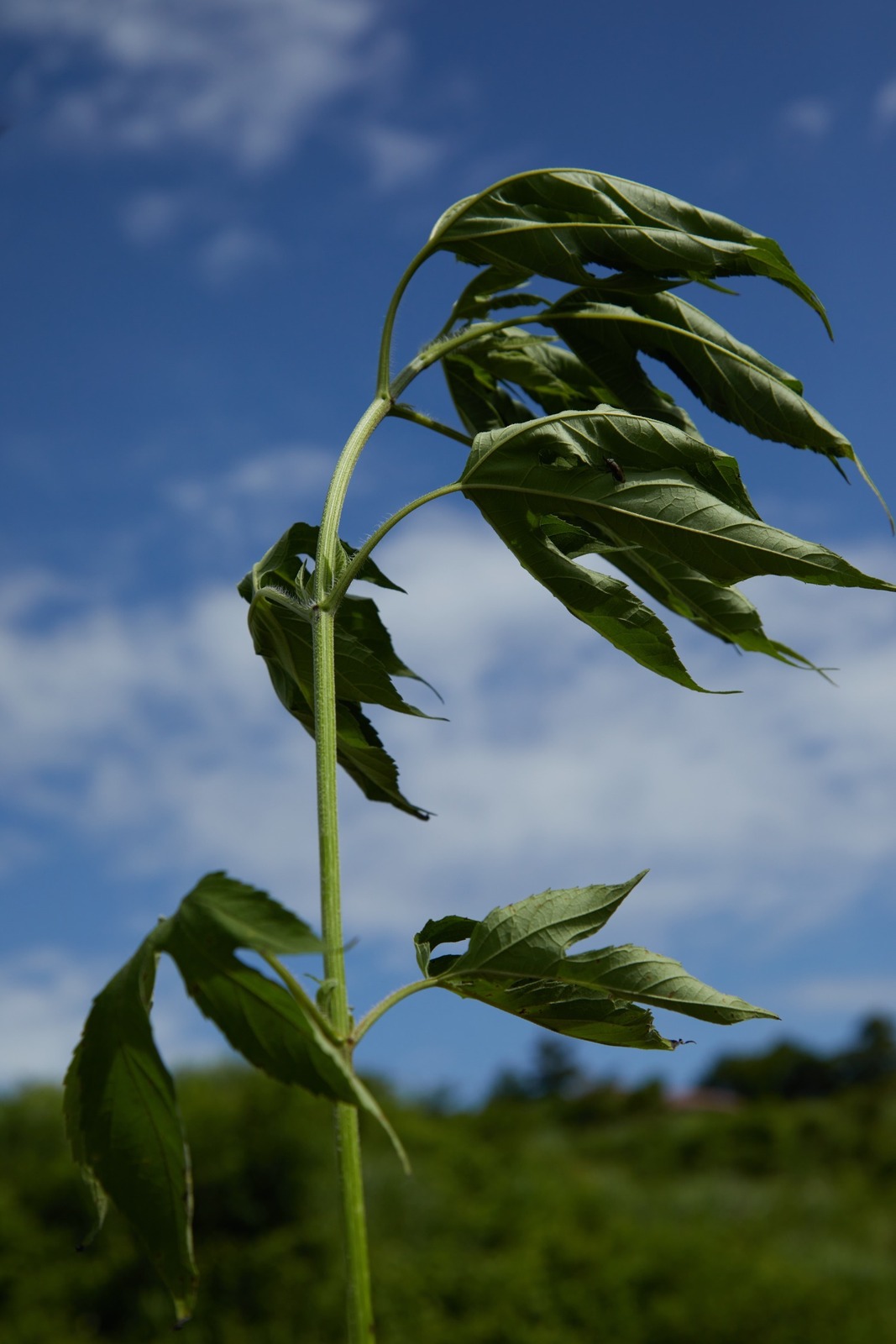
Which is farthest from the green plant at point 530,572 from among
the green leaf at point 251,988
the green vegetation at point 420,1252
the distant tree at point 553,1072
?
the distant tree at point 553,1072

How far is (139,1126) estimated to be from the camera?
27.4 inches

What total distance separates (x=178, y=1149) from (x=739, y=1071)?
3047 cm

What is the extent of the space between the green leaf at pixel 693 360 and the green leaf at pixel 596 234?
31 millimetres

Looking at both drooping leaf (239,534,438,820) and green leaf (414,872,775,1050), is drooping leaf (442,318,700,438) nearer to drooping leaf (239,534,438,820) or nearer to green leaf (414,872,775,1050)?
drooping leaf (239,534,438,820)

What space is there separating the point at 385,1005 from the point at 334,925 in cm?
8

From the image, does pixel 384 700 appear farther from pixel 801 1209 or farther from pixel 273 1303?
pixel 801 1209

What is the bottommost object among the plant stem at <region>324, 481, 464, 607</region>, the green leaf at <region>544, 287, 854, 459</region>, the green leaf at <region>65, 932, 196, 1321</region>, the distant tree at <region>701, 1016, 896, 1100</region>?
the distant tree at <region>701, 1016, 896, 1100</region>

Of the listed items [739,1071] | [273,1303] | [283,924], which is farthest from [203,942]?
[739,1071]

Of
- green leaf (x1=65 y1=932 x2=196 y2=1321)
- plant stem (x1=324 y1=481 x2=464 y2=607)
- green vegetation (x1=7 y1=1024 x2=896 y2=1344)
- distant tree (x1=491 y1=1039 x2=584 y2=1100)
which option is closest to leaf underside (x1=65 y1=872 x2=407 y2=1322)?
green leaf (x1=65 y1=932 x2=196 y2=1321)

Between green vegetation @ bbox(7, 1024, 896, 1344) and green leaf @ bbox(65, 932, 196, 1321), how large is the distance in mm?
6643

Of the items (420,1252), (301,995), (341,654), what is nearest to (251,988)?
(301,995)

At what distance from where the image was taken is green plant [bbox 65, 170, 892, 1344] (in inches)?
26.9

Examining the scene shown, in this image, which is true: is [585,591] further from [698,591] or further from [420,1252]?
[420,1252]

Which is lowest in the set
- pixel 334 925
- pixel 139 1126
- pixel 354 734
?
pixel 139 1126
